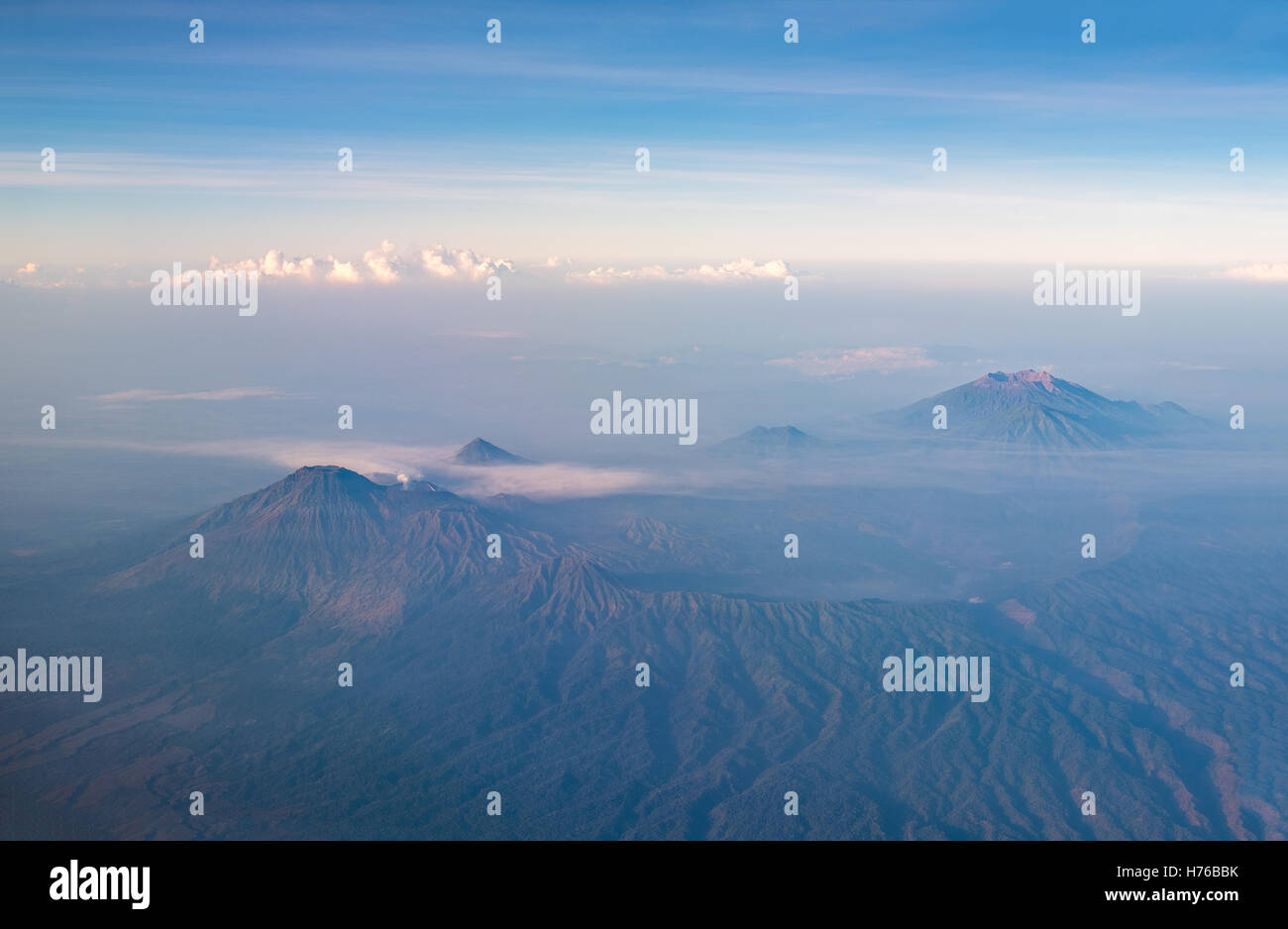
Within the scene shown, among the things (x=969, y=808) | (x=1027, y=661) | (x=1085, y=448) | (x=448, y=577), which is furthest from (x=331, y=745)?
(x=1085, y=448)

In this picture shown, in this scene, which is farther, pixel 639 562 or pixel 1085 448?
pixel 1085 448

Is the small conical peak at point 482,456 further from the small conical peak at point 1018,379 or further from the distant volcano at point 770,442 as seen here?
the small conical peak at point 1018,379

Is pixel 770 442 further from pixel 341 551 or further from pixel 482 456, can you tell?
pixel 341 551

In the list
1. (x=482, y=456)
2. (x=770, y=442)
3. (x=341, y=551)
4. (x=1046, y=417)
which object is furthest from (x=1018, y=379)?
(x=341, y=551)

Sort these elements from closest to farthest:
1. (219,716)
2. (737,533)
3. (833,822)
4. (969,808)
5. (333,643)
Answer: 1. (833,822)
2. (969,808)
3. (219,716)
4. (333,643)
5. (737,533)

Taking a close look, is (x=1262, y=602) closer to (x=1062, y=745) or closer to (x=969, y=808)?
(x=1062, y=745)

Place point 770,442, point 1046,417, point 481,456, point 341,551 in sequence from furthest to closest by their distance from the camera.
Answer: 1. point 1046,417
2. point 770,442
3. point 481,456
4. point 341,551
